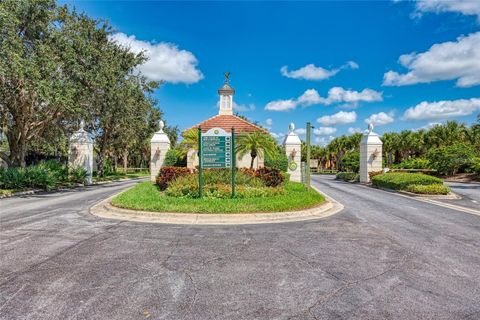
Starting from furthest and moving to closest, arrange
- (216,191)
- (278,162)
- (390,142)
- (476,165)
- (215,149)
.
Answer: (390,142) < (476,165) < (278,162) < (216,191) < (215,149)

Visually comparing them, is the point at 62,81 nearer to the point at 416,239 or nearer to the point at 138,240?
the point at 138,240

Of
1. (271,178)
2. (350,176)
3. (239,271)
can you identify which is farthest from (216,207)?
(350,176)

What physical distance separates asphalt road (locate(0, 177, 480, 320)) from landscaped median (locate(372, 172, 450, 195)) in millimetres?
8774

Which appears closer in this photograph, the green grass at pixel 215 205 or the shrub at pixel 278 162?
the green grass at pixel 215 205

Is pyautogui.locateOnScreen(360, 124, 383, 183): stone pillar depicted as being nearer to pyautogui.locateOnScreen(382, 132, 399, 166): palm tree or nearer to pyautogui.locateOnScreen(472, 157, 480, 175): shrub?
pyautogui.locateOnScreen(472, 157, 480, 175): shrub

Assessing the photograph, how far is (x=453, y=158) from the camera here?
31578 mm

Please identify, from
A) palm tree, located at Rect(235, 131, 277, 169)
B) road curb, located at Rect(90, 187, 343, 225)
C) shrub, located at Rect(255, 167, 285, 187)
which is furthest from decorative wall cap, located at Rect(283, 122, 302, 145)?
road curb, located at Rect(90, 187, 343, 225)

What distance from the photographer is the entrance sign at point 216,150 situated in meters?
13.2

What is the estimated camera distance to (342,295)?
14.6 feet

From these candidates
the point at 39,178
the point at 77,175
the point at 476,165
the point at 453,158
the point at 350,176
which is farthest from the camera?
the point at 350,176

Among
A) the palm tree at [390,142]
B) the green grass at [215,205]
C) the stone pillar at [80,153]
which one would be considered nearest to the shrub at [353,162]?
the palm tree at [390,142]

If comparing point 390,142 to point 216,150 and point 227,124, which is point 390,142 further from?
point 216,150

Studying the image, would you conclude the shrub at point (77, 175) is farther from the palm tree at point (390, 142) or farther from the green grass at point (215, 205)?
the palm tree at point (390, 142)

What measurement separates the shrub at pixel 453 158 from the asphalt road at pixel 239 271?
86.8 feet
